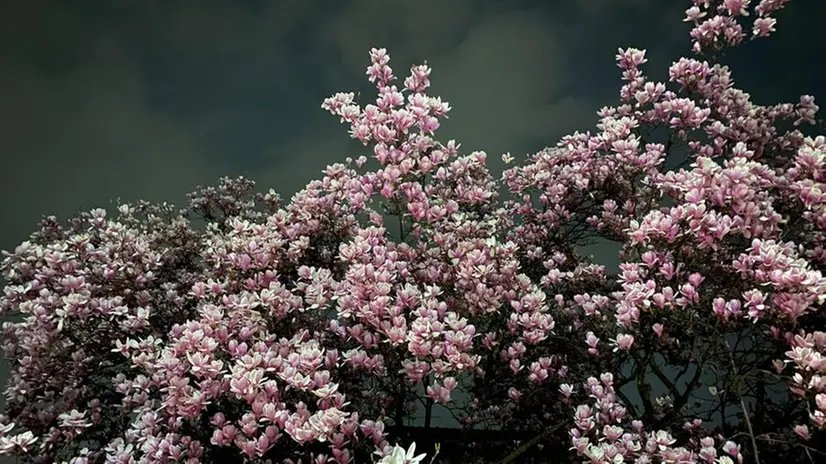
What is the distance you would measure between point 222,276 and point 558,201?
107 inches

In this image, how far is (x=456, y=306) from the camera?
425 centimetres

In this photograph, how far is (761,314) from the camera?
3.27m

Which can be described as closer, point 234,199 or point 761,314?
point 761,314

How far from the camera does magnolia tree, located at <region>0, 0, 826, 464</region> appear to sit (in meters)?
3.40

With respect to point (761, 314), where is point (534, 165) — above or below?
above

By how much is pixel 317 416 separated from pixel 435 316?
2.67ft

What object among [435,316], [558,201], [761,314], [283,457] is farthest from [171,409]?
[558,201]

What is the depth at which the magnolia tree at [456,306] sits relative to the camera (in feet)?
11.2

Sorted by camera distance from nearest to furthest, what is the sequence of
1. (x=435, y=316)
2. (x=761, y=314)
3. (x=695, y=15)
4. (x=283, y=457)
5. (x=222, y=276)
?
(x=761, y=314), (x=435, y=316), (x=283, y=457), (x=222, y=276), (x=695, y=15)

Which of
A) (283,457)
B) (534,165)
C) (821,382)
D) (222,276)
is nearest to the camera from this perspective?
(821,382)

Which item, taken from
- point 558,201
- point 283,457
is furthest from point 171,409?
point 558,201

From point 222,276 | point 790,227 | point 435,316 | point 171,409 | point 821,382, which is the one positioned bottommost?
point 171,409

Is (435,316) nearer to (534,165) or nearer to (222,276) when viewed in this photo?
(222,276)

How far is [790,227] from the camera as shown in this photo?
13.3ft
